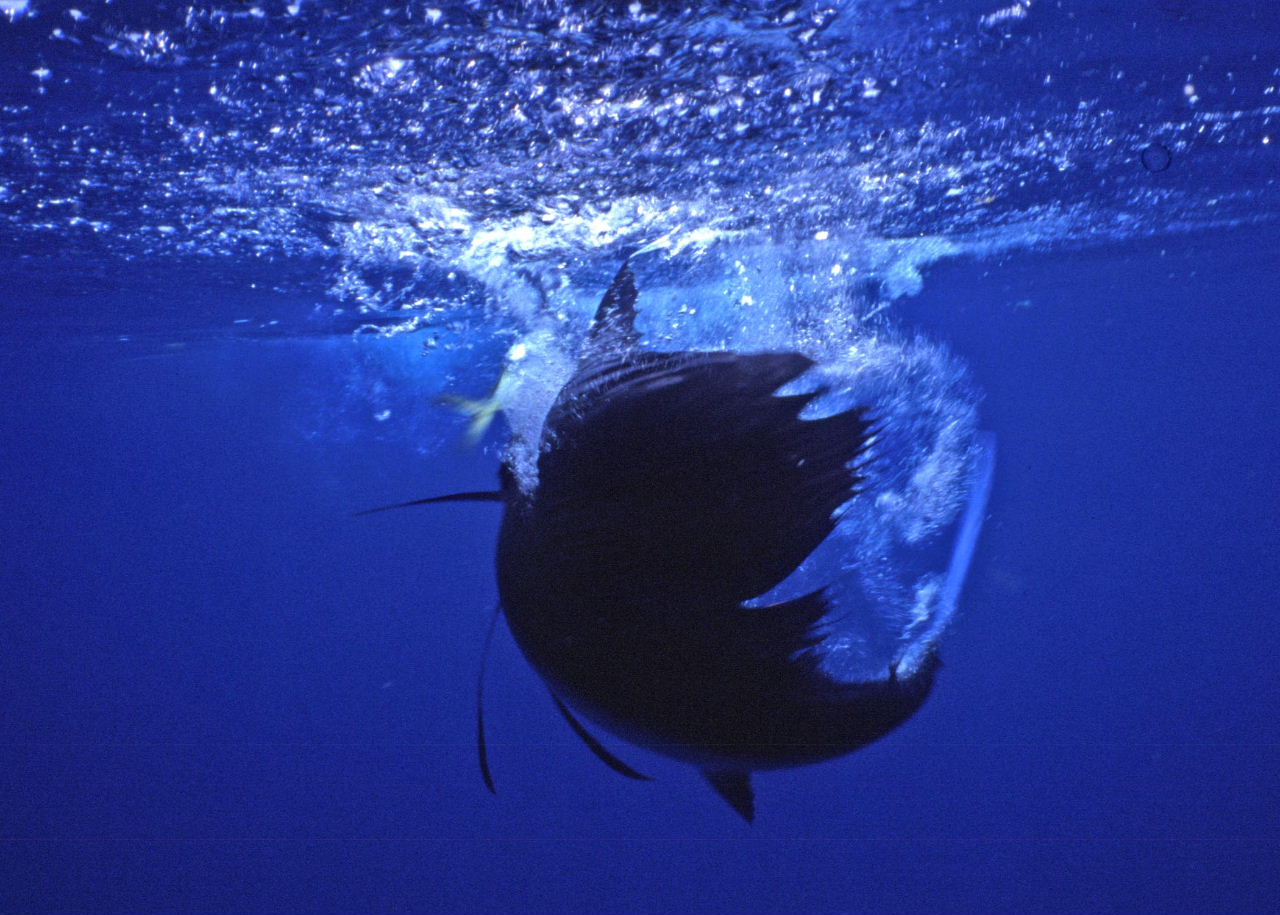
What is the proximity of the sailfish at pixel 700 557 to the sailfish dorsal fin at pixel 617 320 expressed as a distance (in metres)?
0.45

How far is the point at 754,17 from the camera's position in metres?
3.90

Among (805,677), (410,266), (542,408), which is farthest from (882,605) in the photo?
(410,266)

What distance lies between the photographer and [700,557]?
1.17 metres

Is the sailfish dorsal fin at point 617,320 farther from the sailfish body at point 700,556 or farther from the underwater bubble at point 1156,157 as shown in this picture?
the underwater bubble at point 1156,157

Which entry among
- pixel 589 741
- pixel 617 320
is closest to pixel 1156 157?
pixel 617 320

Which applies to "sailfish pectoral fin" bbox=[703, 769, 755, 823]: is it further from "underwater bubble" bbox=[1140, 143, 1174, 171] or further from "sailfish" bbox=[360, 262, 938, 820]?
"underwater bubble" bbox=[1140, 143, 1174, 171]

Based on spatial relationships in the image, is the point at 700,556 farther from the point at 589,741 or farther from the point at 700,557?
the point at 589,741

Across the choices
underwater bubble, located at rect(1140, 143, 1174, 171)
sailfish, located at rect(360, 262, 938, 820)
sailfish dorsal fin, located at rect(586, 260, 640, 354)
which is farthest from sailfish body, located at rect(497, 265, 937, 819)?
underwater bubble, located at rect(1140, 143, 1174, 171)

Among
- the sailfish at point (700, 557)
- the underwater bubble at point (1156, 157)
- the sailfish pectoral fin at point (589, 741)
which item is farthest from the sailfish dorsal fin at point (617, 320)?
the underwater bubble at point (1156, 157)

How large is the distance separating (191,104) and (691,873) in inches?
1245

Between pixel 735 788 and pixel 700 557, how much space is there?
592mm

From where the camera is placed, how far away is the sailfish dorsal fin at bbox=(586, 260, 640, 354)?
1.77m

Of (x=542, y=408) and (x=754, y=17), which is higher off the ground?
(x=754, y=17)

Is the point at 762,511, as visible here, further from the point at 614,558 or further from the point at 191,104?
the point at 191,104
